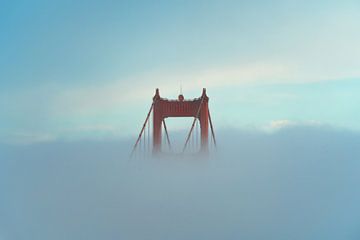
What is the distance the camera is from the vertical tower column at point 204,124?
519 centimetres

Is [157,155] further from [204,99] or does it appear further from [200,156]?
[204,99]

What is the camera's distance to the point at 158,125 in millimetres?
5801

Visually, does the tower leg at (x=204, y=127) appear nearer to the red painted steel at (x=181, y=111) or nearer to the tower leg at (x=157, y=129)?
the red painted steel at (x=181, y=111)

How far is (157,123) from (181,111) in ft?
1.62

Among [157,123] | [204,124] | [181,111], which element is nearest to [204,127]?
[204,124]

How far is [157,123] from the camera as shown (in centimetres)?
575

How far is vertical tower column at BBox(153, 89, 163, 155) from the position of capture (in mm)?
5295

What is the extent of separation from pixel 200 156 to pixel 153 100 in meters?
1.02

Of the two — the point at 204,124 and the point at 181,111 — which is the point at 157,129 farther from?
the point at 204,124

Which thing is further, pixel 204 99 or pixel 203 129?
pixel 203 129

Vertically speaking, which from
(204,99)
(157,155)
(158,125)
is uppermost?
(204,99)

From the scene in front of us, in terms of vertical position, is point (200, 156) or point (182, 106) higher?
point (182, 106)

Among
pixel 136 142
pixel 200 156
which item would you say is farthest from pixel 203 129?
pixel 136 142

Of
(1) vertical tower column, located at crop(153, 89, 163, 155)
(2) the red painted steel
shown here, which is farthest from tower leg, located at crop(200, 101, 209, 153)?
(1) vertical tower column, located at crop(153, 89, 163, 155)
